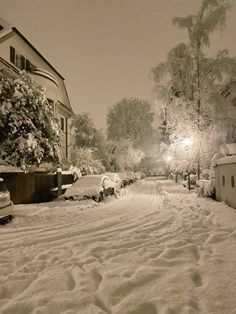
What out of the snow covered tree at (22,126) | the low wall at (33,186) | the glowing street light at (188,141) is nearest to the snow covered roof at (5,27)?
the snow covered tree at (22,126)

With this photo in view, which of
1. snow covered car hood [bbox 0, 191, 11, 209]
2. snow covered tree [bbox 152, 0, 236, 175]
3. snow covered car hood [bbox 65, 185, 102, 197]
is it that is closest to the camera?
snow covered car hood [bbox 0, 191, 11, 209]

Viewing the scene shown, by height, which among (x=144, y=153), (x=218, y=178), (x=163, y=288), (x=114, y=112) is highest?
(x=114, y=112)

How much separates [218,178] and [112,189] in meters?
7.17

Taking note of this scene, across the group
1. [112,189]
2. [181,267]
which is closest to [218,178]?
[112,189]

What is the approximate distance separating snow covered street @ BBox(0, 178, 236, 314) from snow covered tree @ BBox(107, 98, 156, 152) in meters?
42.6

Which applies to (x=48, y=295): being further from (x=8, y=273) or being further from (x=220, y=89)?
(x=220, y=89)

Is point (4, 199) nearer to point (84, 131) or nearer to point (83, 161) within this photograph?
point (83, 161)

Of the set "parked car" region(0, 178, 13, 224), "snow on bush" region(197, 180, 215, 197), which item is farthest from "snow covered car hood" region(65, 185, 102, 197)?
"parked car" region(0, 178, 13, 224)

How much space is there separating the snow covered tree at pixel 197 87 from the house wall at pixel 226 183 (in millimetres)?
6806

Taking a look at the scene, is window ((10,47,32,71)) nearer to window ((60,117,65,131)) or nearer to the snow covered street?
window ((60,117,65,131))

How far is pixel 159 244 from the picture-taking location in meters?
6.78

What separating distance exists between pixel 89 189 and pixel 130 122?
36.8 meters

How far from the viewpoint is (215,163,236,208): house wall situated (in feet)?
41.1

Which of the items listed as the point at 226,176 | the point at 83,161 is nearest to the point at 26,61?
the point at 83,161
